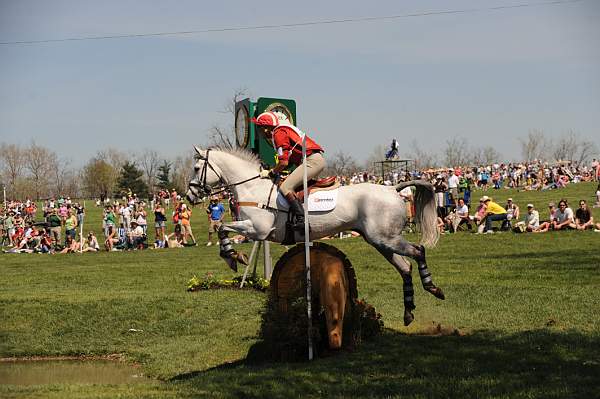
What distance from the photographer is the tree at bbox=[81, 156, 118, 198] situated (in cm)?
9438

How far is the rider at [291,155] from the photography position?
35.0 ft

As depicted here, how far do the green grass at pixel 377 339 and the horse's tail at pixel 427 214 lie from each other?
51.1 inches

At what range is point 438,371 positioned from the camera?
876 centimetres

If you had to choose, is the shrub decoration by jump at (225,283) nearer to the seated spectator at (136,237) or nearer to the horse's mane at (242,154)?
the horse's mane at (242,154)

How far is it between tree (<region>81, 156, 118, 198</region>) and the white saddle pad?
85.7 meters

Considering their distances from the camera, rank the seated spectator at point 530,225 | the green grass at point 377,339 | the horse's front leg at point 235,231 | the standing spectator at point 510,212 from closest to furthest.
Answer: the green grass at point 377,339
the horse's front leg at point 235,231
the seated spectator at point 530,225
the standing spectator at point 510,212

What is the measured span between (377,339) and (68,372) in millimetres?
4818

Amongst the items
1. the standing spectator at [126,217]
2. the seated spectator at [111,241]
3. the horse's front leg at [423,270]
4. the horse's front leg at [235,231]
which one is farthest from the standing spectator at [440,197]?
the horse's front leg at [235,231]

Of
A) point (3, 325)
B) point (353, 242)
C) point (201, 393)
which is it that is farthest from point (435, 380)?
point (353, 242)

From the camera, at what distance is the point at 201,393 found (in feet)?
28.0

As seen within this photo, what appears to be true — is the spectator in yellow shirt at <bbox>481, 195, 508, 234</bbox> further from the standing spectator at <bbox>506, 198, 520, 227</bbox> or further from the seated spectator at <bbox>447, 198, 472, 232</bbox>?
the seated spectator at <bbox>447, 198, 472, 232</bbox>

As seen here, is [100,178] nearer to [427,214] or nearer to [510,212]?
[510,212]

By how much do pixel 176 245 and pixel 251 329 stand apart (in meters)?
19.1

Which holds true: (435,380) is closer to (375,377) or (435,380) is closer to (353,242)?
(375,377)
